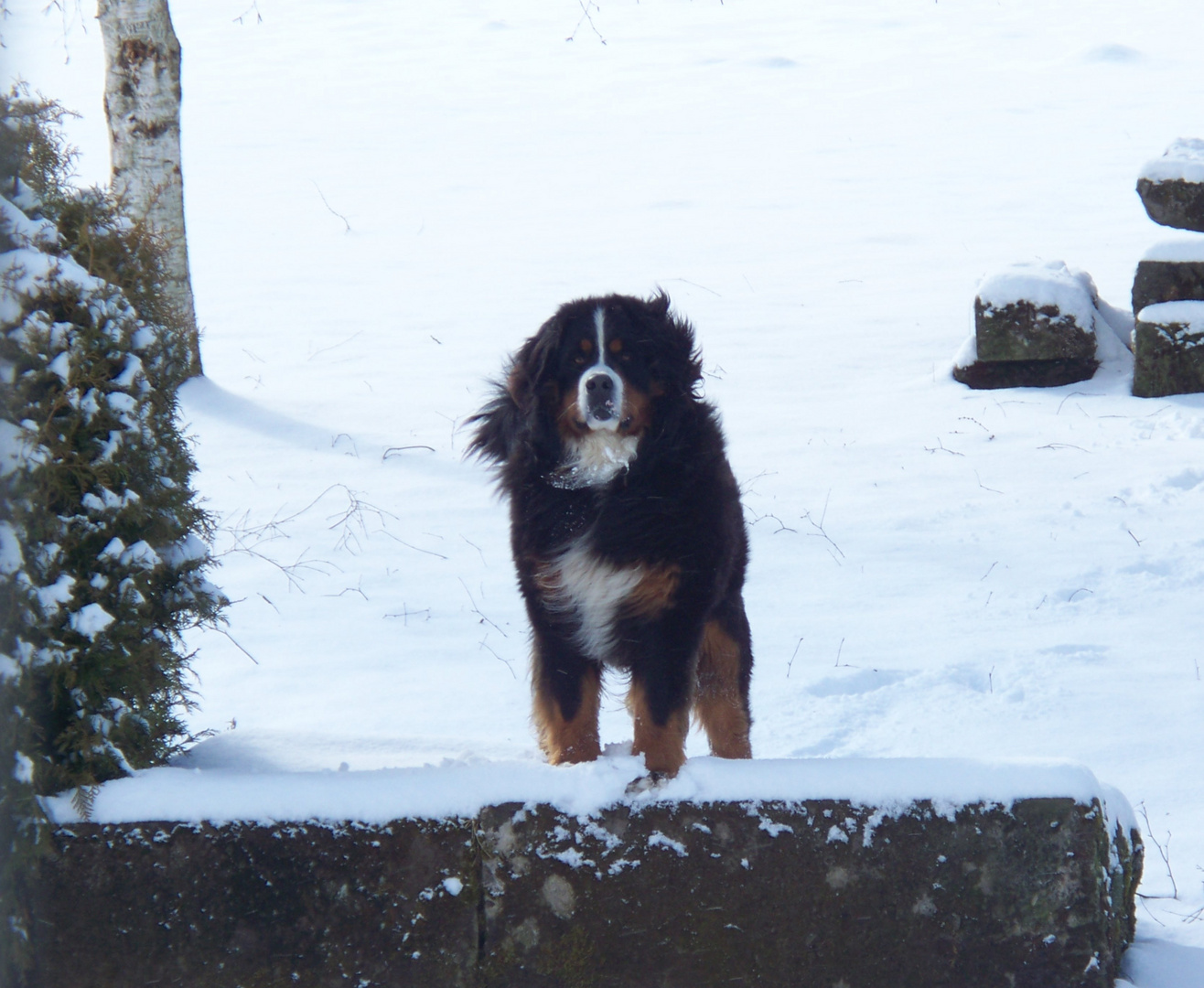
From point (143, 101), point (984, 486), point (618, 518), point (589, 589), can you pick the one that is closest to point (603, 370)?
point (618, 518)

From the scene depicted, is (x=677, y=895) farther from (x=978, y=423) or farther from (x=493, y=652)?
(x=978, y=423)

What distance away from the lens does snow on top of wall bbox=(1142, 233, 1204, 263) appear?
7375mm

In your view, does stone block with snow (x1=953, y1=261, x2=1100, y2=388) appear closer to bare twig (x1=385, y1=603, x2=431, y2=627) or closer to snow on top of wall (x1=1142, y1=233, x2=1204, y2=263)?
snow on top of wall (x1=1142, y1=233, x2=1204, y2=263)

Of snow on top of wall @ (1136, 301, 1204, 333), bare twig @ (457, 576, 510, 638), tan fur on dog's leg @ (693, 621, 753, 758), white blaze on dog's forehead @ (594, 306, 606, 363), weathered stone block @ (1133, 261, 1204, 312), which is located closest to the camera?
white blaze on dog's forehead @ (594, 306, 606, 363)

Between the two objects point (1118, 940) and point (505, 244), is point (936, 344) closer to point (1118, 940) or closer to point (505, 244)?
point (505, 244)

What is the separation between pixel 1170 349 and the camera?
7.22m

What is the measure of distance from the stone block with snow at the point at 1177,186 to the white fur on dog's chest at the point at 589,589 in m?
6.27

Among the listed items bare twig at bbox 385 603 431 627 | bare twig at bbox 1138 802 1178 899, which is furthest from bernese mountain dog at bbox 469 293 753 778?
bare twig at bbox 385 603 431 627

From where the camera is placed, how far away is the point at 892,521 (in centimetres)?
591

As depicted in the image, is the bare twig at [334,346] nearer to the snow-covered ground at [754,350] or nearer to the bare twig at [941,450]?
the snow-covered ground at [754,350]

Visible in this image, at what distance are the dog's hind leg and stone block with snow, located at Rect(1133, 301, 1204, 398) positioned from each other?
547 centimetres

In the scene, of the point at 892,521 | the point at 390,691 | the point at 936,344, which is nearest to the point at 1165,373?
the point at 936,344

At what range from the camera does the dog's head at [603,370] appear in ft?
10.4

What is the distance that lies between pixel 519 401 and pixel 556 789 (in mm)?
1164
